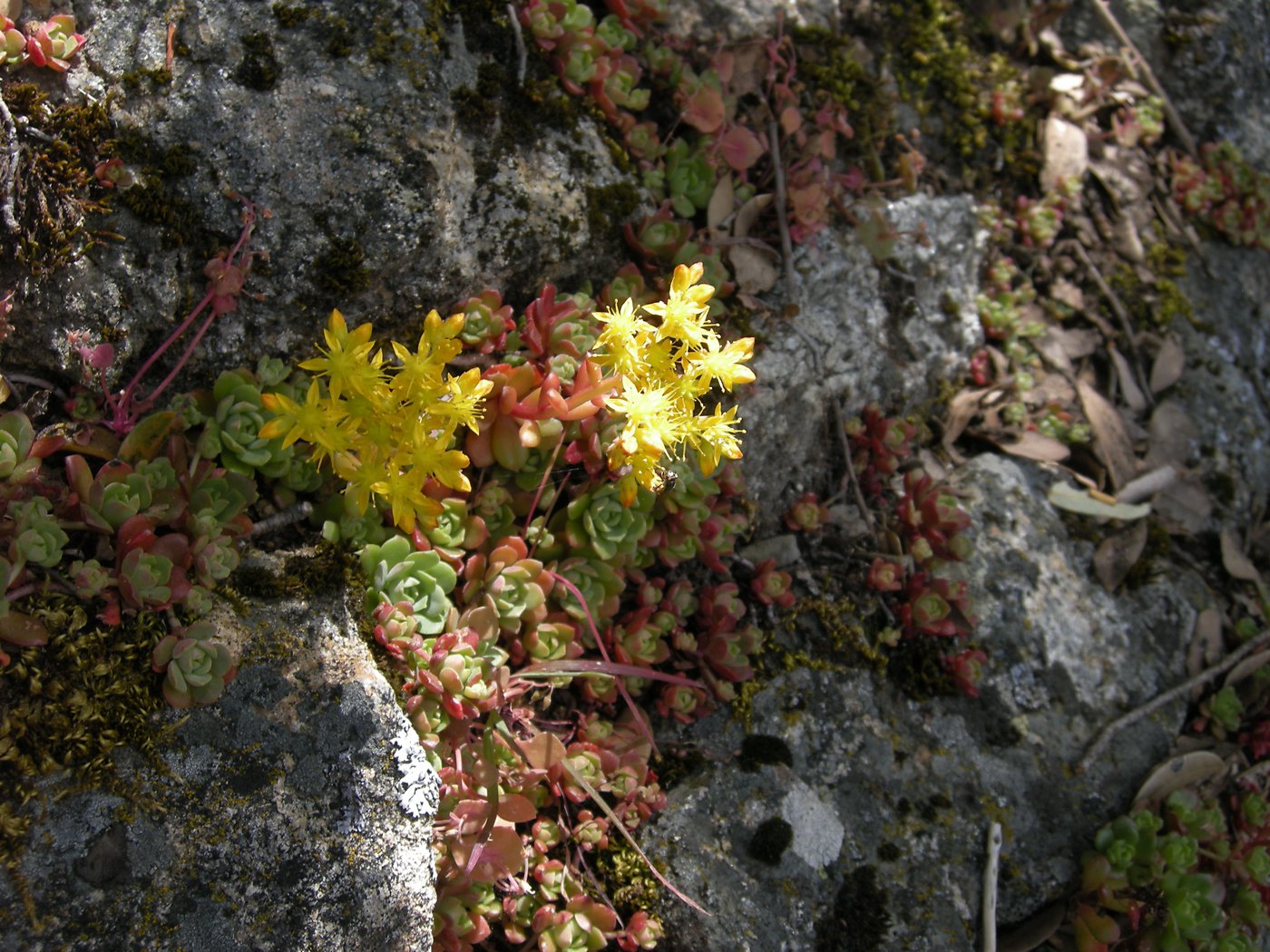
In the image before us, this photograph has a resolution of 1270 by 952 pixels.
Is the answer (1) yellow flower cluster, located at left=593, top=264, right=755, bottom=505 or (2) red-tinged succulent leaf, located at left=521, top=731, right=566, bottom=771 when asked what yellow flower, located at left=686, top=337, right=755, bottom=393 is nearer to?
(1) yellow flower cluster, located at left=593, top=264, right=755, bottom=505

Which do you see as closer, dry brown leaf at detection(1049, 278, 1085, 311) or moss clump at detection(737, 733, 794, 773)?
moss clump at detection(737, 733, 794, 773)

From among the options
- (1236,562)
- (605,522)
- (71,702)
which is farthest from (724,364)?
(1236,562)

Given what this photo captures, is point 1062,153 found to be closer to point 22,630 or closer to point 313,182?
point 313,182

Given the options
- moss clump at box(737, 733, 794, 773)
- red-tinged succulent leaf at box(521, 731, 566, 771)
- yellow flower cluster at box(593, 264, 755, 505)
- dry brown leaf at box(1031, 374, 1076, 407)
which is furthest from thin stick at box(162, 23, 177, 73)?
dry brown leaf at box(1031, 374, 1076, 407)

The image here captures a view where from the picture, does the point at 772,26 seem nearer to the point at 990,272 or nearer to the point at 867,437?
the point at 990,272

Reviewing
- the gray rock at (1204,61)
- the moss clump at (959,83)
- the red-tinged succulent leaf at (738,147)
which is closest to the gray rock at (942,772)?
the red-tinged succulent leaf at (738,147)

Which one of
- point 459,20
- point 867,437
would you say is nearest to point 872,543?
point 867,437
